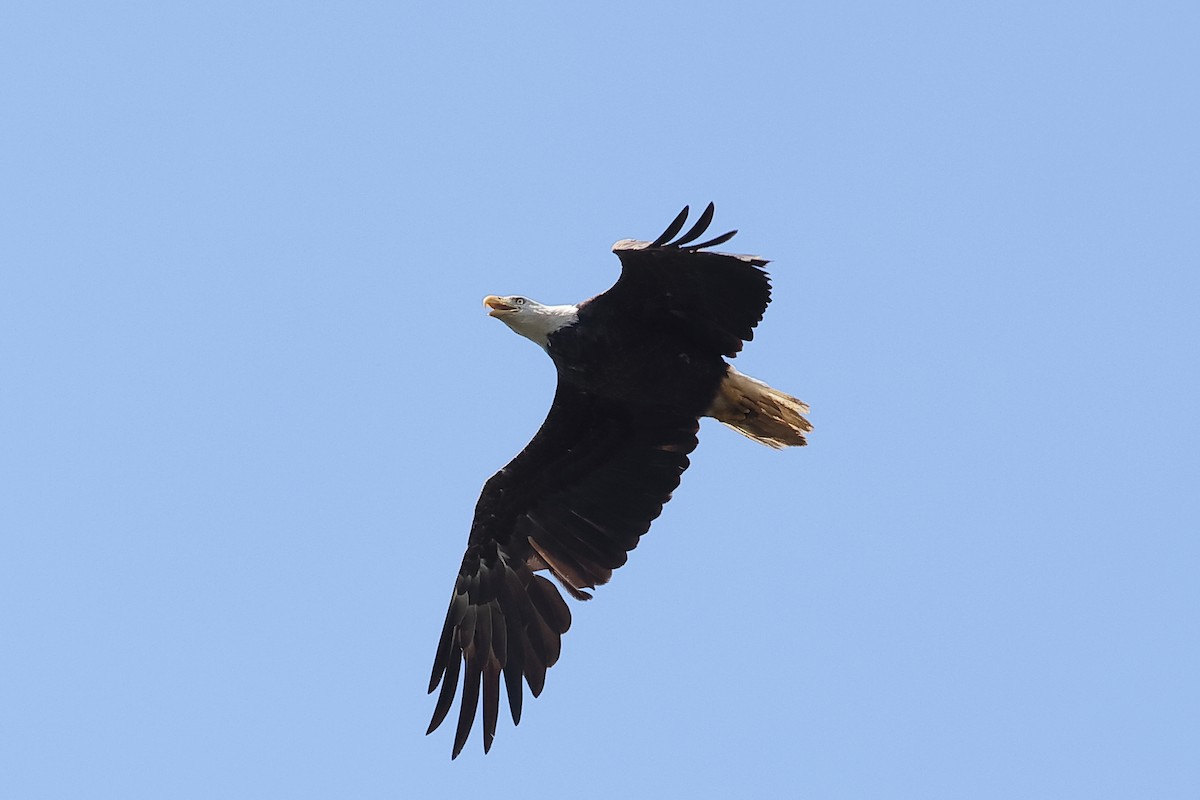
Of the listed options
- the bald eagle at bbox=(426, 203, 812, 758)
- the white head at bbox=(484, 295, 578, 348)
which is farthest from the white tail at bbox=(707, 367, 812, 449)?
the white head at bbox=(484, 295, 578, 348)

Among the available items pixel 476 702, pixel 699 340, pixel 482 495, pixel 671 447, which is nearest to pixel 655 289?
pixel 699 340

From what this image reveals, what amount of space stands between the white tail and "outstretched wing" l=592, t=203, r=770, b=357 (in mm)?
542

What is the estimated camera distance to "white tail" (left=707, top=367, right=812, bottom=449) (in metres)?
13.5

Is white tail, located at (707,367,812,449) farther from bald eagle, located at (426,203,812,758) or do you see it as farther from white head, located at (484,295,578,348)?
white head, located at (484,295,578,348)

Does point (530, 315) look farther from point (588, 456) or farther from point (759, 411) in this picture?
point (759, 411)

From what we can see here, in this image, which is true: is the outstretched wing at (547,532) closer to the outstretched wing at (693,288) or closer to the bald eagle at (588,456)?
the bald eagle at (588,456)

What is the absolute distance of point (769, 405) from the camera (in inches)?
537

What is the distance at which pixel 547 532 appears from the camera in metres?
14.1

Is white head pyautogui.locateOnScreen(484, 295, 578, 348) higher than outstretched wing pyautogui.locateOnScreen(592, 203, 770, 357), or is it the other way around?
outstretched wing pyautogui.locateOnScreen(592, 203, 770, 357)

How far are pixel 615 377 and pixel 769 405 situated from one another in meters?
1.31

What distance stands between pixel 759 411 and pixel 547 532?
2.03m

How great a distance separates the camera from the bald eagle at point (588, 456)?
13.0m

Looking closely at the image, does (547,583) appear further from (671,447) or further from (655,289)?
(655,289)

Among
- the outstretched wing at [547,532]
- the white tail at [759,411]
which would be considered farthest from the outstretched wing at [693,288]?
the outstretched wing at [547,532]
